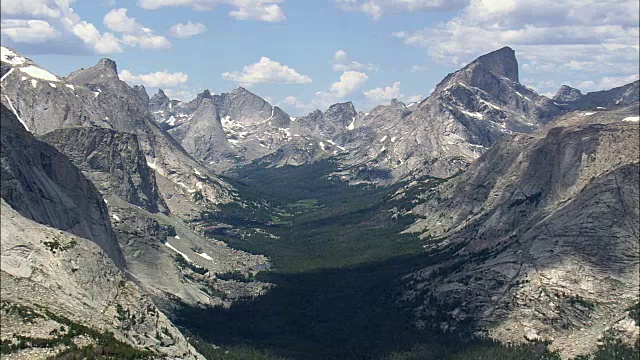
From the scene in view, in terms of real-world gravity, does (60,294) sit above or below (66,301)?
above

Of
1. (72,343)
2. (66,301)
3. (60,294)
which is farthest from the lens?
(60,294)

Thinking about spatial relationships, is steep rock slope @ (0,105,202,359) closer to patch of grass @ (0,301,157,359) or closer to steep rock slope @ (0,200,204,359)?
steep rock slope @ (0,200,204,359)

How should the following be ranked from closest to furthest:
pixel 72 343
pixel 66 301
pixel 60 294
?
pixel 72 343
pixel 66 301
pixel 60 294

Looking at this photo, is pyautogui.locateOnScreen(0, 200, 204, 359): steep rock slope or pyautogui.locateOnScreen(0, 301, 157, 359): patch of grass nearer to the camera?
pyautogui.locateOnScreen(0, 301, 157, 359): patch of grass

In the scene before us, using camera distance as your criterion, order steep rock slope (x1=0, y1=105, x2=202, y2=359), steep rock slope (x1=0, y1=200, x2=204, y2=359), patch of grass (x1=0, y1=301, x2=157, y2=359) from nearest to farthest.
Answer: patch of grass (x1=0, y1=301, x2=157, y2=359), steep rock slope (x1=0, y1=200, x2=204, y2=359), steep rock slope (x1=0, y1=105, x2=202, y2=359)

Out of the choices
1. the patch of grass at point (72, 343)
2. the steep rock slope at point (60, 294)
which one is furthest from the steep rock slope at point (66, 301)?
the patch of grass at point (72, 343)

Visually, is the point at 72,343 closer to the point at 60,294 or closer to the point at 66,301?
the point at 66,301

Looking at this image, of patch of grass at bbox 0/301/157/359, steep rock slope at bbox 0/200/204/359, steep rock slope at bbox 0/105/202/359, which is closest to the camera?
patch of grass at bbox 0/301/157/359

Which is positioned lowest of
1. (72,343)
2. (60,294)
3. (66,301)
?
(72,343)

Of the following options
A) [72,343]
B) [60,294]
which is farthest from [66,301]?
[72,343]

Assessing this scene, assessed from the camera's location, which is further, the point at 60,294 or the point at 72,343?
the point at 60,294

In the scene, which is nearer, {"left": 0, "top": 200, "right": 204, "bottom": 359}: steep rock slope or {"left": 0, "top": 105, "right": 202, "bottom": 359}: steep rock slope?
{"left": 0, "top": 200, "right": 204, "bottom": 359}: steep rock slope

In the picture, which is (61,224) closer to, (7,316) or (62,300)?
(62,300)

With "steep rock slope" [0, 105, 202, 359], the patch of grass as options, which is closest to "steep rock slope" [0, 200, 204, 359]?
"steep rock slope" [0, 105, 202, 359]
